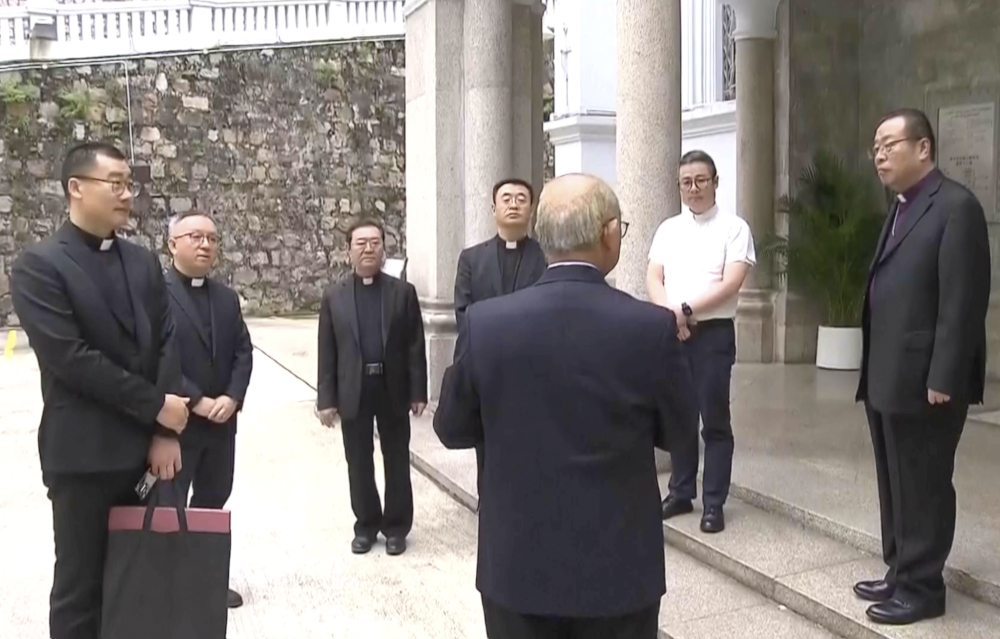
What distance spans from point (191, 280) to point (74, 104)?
13187 mm

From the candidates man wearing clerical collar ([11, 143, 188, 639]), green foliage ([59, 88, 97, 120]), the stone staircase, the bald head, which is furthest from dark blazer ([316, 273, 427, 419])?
green foliage ([59, 88, 97, 120])

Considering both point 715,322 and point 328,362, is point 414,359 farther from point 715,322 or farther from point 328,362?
point 715,322

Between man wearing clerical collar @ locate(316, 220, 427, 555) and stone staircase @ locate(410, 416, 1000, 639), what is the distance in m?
1.33

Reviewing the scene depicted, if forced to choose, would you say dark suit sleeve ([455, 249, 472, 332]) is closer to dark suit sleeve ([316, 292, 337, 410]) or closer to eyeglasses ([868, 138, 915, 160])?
dark suit sleeve ([316, 292, 337, 410])

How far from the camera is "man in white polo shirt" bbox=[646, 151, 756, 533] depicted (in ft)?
14.4

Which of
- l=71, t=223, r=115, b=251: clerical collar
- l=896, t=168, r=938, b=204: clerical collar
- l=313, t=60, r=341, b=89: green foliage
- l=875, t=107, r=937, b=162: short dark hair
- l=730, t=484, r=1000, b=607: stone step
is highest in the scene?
l=313, t=60, r=341, b=89: green foliage

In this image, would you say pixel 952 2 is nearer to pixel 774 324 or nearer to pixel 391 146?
pixel 774 324

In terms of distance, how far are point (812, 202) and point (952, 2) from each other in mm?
1978

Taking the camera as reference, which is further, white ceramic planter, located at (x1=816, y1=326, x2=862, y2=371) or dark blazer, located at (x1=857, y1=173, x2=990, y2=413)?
white ceramic planter, located at (x1=816, y1=326, x2=862, y2=371)

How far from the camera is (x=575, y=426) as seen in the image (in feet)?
6.89

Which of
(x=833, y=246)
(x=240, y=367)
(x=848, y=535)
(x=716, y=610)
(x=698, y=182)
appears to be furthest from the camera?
(x=833, y=246)

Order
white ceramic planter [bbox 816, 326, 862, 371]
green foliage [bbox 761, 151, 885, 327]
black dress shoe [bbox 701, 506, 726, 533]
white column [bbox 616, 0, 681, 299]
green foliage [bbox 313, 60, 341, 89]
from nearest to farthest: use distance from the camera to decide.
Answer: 1. black dress shoe [bbox 701, 506, 726, 533]
2. white column [bbox 616, 0, 681, 299]
3. green foliage [bbox 761, 151, 885, 327]
4. white ceramic planter [bbox 816, 326, 862, 371]
5. green foliage [bbox 313, 60, 341, 89]

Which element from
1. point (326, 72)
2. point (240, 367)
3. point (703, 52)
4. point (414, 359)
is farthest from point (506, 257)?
point (326, 72)

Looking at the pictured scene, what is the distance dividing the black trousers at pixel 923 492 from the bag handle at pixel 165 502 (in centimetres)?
235
